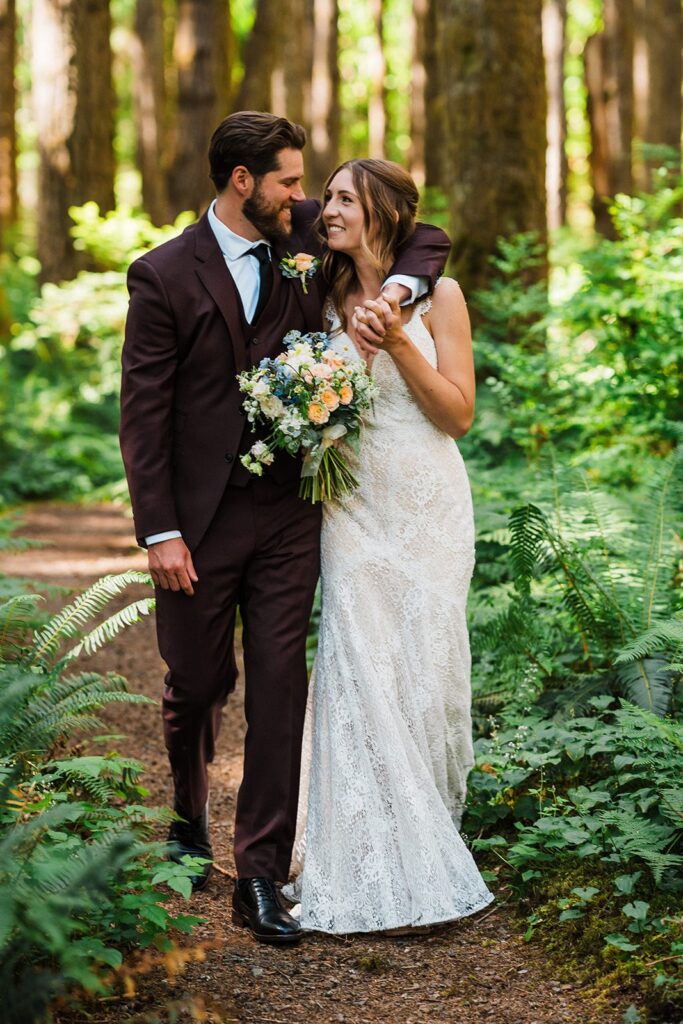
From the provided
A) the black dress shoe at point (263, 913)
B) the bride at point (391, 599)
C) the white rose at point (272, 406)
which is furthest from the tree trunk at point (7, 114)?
the black dress shoe at point (263, 913)

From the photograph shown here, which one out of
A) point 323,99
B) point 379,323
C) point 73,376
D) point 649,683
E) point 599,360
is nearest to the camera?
point 379,323

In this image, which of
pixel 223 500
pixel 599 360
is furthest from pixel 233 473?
pixel 599 360

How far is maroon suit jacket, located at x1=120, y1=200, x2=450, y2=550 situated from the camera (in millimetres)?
4035

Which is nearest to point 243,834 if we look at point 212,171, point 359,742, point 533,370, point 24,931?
point 359,742

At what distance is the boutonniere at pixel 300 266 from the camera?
13.7ft

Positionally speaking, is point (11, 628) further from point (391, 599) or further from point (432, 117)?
point (432, 117)

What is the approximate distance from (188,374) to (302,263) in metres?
0.58

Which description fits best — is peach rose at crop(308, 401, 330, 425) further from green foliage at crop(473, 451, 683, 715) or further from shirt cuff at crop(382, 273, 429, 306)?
green foliage at crop(473, 451, 683, 715)

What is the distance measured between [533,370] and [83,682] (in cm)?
443

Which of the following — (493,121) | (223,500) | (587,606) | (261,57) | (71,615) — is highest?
(261,57)

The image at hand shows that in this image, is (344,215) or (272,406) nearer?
(272,406)

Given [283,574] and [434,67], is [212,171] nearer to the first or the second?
[283,574]

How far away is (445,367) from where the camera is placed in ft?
13.7

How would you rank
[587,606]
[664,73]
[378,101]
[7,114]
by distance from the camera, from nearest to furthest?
[587,606], [664,73], [7,114], [378,101]
